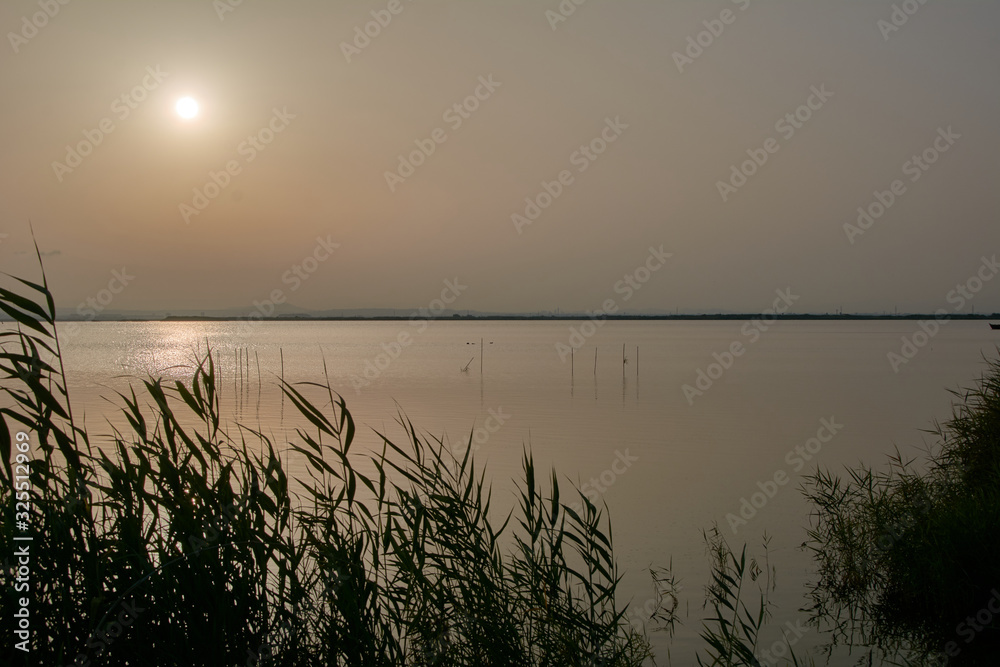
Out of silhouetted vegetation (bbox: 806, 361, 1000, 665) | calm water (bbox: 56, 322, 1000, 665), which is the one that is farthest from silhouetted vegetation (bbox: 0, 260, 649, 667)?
silhouetted vegetation (bbox: 806, 361, 1000, 665)

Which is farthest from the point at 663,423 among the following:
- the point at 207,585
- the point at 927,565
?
the point at 207,585

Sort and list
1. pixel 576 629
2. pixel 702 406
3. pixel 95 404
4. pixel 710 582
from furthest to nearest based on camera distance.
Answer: pixel 702 406 < pixel 95 404 < pixel 710 582 < pixel 576 629

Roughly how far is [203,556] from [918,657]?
6480 millimetres

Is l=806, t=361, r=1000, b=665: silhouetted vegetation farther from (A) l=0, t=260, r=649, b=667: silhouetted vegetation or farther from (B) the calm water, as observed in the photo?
(A) l=0, t=260, r=649, b=667: silhouetted vegetation

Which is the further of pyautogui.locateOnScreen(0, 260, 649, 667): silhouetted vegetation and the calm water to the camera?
the calm water

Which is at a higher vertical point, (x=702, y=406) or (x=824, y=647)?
(x=702, y=406)

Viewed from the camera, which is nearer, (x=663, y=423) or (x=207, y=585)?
(x=207, y=585)

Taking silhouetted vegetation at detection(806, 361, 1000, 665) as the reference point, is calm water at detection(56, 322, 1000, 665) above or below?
above

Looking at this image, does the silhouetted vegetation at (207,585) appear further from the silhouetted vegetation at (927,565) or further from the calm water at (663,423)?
the silhouetted vegetation at (927,565)

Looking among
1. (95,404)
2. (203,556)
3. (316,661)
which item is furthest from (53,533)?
(95,404)

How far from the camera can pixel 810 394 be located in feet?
105

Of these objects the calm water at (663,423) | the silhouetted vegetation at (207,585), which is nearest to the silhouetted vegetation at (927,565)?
the calm water at (663,423)

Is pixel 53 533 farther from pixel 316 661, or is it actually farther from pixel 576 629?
pixel 576 629

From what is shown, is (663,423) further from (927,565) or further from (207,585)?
(207,585)
